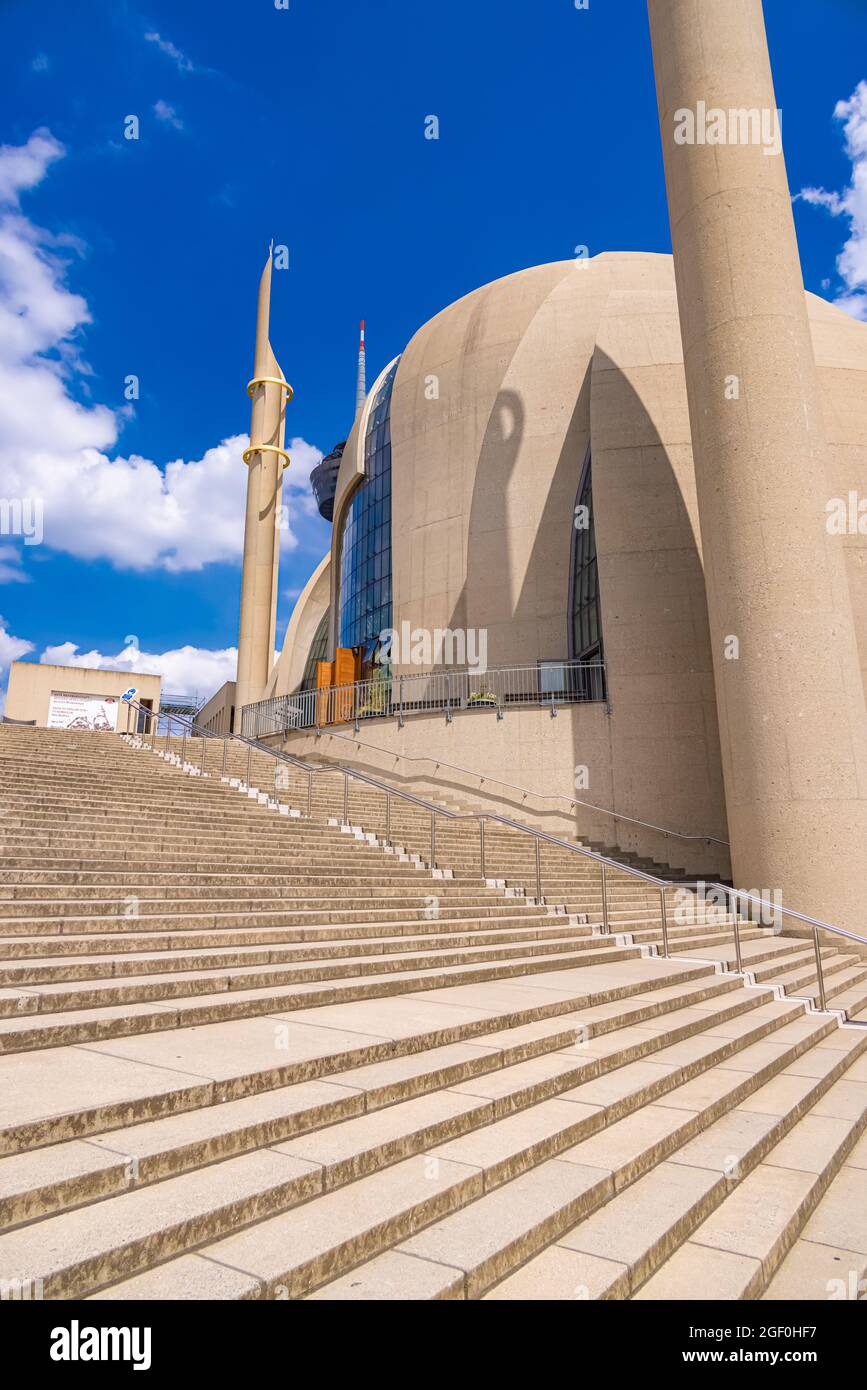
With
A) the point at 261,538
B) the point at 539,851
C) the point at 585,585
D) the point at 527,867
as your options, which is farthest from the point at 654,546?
the point at 261,538

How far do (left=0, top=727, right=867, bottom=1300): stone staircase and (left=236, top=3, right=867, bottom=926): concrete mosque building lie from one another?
593cm

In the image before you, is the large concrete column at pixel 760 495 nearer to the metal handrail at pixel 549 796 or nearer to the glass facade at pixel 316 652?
the metal handrail at pixel 549 796

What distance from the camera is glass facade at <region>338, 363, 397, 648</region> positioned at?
1176 inches

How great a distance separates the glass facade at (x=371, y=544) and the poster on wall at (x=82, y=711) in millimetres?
9366

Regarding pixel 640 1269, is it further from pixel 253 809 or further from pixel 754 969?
pixel 253 809

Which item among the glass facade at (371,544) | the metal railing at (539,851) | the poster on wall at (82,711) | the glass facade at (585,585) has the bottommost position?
the metal railing at (539,851)

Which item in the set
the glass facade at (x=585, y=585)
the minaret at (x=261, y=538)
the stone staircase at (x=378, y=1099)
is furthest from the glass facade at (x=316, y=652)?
the stone staircase at (x=378, y=1099)

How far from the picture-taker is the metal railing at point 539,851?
866 cm

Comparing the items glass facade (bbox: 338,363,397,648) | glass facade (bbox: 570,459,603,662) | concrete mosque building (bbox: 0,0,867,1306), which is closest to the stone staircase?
concrete mosque building (bbox: 0,0,867,1306)

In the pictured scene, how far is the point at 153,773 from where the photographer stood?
13.8 m

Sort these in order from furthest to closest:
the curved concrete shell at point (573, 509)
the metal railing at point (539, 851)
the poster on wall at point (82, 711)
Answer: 1. the poster on wall at point (82, 711)
2. the curved concrete shell at point (573, 509)
3. the metal railing at point (539, 851)

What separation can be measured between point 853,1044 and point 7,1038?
6718mm

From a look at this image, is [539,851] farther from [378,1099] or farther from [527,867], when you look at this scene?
[378,1099]

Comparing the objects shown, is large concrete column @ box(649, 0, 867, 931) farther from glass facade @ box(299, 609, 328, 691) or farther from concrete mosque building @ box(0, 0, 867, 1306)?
glass facade @ box(299, 609, 328, 691)
